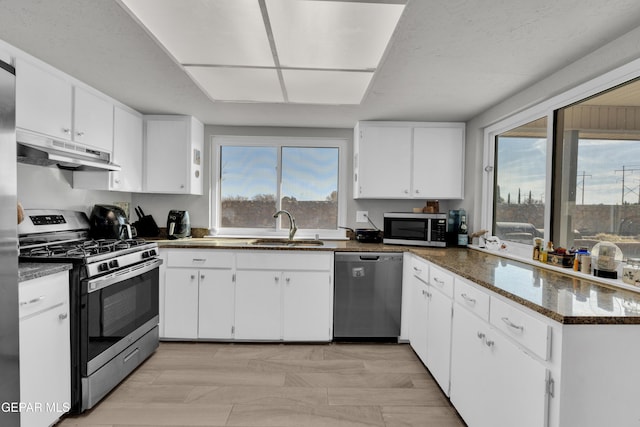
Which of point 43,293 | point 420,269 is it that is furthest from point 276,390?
point 43,293

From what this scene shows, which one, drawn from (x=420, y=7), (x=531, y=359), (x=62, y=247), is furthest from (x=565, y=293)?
(x=62, y=247)

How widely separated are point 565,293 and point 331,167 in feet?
8.68

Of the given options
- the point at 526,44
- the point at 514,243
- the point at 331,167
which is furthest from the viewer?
the point at 331,167

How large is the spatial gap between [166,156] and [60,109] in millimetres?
1121

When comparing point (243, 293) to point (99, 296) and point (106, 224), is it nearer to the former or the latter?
point (99, 296)

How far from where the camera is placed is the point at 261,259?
298 cm

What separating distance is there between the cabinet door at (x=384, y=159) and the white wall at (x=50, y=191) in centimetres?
246

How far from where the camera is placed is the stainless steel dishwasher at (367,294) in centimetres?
299

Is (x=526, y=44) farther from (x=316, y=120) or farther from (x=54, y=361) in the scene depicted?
(x=54, y=361)

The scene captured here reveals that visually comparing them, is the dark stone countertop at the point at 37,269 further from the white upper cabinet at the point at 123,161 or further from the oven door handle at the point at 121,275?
the white upper cabinet at the point at 123,161

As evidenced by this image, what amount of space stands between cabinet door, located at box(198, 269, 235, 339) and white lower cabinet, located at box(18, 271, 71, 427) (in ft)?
3.74

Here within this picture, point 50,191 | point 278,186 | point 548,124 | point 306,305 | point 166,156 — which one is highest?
point 548,124

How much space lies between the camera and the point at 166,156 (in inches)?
131

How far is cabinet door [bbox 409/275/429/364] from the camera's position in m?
2.54
